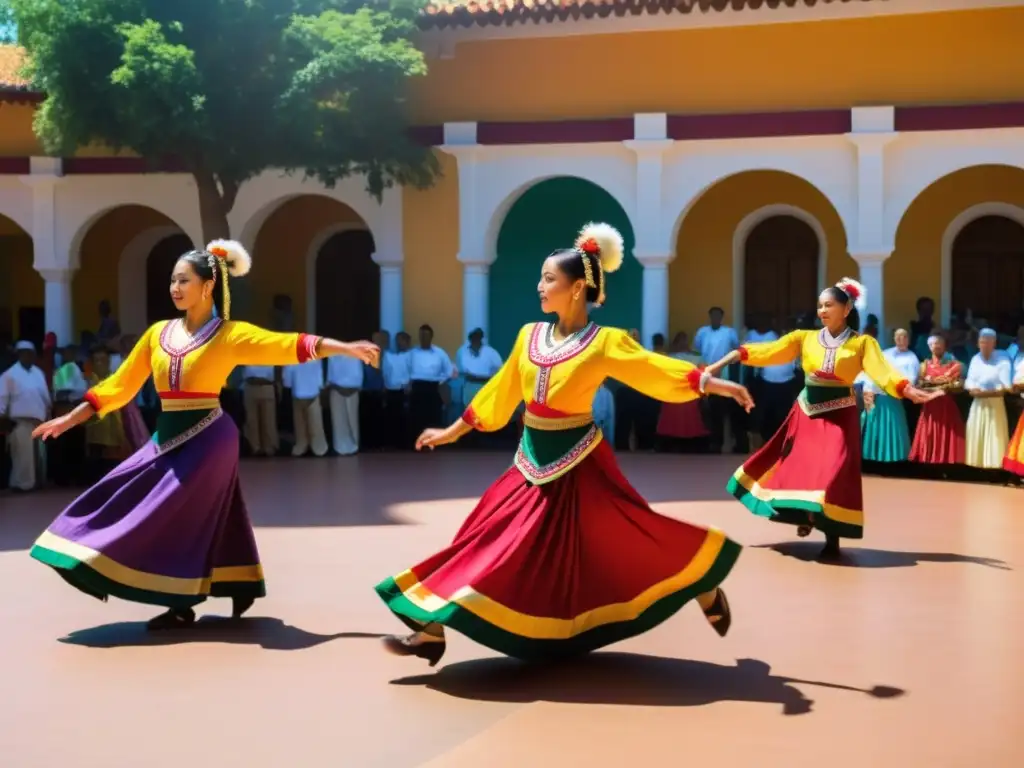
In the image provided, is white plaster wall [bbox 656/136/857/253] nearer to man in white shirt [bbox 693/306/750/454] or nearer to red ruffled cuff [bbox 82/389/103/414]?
man in white shirt [bbox 693/306/750/454]

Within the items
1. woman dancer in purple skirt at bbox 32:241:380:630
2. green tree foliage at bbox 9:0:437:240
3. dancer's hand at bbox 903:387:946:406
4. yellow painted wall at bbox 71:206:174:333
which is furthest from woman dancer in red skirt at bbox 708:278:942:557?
yellow painted wall at bbox 71:206:174:333

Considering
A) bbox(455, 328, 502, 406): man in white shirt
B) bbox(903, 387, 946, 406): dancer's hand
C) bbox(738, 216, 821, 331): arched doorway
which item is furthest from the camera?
bbox(738, 216, 821, 331): arched doorway

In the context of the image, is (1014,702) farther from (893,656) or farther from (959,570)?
(959,570)

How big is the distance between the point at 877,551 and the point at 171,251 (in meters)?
15.0

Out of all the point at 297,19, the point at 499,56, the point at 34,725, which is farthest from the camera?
the point at 499,56


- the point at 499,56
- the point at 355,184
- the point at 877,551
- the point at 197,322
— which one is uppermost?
the point at 499,56

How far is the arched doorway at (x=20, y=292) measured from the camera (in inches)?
885

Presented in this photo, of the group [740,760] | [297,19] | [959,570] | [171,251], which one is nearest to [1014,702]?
[740,760]

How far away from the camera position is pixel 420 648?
5961 mm

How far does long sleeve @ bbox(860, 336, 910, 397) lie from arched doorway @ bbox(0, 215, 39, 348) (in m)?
16.3

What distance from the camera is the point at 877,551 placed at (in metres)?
9.49

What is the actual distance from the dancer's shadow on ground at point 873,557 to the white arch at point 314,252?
1251 cm

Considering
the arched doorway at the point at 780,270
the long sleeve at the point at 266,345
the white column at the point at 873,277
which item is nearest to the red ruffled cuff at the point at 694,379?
the long sleeve at the point at 266,345

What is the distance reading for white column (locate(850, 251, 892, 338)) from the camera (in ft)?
56.4
